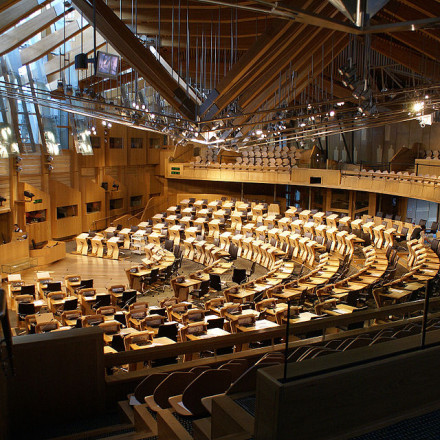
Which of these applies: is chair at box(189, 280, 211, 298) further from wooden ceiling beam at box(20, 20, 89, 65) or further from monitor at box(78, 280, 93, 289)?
wooden ceiling beam at box(20, 20, 89, 65)

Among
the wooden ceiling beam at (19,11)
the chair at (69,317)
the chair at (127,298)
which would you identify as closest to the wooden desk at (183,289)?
the chair at (127,298)

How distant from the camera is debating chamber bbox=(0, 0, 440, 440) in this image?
3467 mm

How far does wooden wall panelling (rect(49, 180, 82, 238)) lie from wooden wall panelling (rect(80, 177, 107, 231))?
1.13 feet

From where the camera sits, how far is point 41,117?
21.5m

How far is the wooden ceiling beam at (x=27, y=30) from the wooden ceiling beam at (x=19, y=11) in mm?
2817

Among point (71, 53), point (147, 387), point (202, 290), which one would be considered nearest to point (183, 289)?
point (202, 290)

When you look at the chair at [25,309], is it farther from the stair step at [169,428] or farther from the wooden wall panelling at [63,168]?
the wooden wall panelling at [63,168]

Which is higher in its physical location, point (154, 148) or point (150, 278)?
point (154, 148)

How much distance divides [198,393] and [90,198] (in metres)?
21.0

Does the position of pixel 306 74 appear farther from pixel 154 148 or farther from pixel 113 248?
pixel 154 148

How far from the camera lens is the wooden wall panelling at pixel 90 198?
23922mm

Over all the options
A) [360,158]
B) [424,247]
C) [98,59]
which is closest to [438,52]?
[424,247]

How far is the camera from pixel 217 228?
73.7 feet

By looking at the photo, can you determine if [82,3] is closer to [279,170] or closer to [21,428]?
[21,428]
